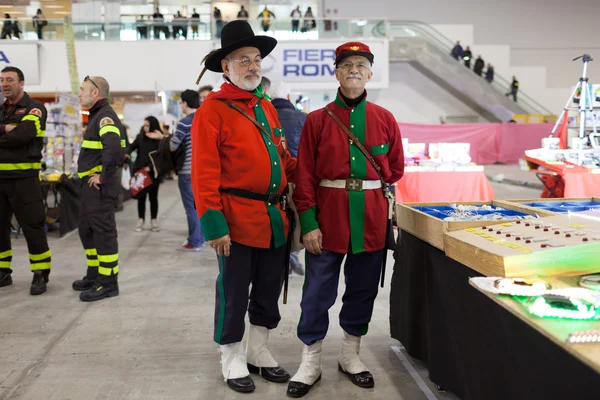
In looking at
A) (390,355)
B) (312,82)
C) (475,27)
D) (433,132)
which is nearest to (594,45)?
(475,27)

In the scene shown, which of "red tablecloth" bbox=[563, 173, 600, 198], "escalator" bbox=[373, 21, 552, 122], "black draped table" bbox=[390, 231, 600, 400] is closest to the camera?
"black draped table" bbox=[390, 231, 600, 400]

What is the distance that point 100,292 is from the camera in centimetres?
413

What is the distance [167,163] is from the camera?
222 inches

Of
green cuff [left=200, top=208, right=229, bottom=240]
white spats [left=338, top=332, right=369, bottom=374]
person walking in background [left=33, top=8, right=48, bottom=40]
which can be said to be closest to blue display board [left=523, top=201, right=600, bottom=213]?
white spats [left=338, top=332, right=369, bottom=374]

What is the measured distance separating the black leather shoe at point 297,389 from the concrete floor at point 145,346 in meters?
0.04

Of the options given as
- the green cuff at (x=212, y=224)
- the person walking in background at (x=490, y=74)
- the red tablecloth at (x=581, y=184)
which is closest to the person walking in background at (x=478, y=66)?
the person walking in background at (x=490, y=74)

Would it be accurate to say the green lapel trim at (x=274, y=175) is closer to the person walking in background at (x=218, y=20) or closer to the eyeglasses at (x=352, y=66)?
the eyeglasses at (x=352, y=66)

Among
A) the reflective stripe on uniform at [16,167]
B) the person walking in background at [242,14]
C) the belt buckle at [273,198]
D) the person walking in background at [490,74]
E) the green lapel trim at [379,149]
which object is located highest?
the person walking in background at [242,14]

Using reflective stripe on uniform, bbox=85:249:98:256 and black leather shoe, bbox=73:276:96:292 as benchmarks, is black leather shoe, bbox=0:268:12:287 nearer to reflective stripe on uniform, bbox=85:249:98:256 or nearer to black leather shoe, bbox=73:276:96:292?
black leather shoe, bbox=73:276:96:292

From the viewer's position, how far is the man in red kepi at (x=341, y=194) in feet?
8.31

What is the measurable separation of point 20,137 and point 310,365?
108 inches

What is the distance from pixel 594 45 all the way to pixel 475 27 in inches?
193

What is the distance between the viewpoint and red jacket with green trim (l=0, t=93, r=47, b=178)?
411 cm

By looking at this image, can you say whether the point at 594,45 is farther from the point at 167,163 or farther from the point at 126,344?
the point at 126,344
